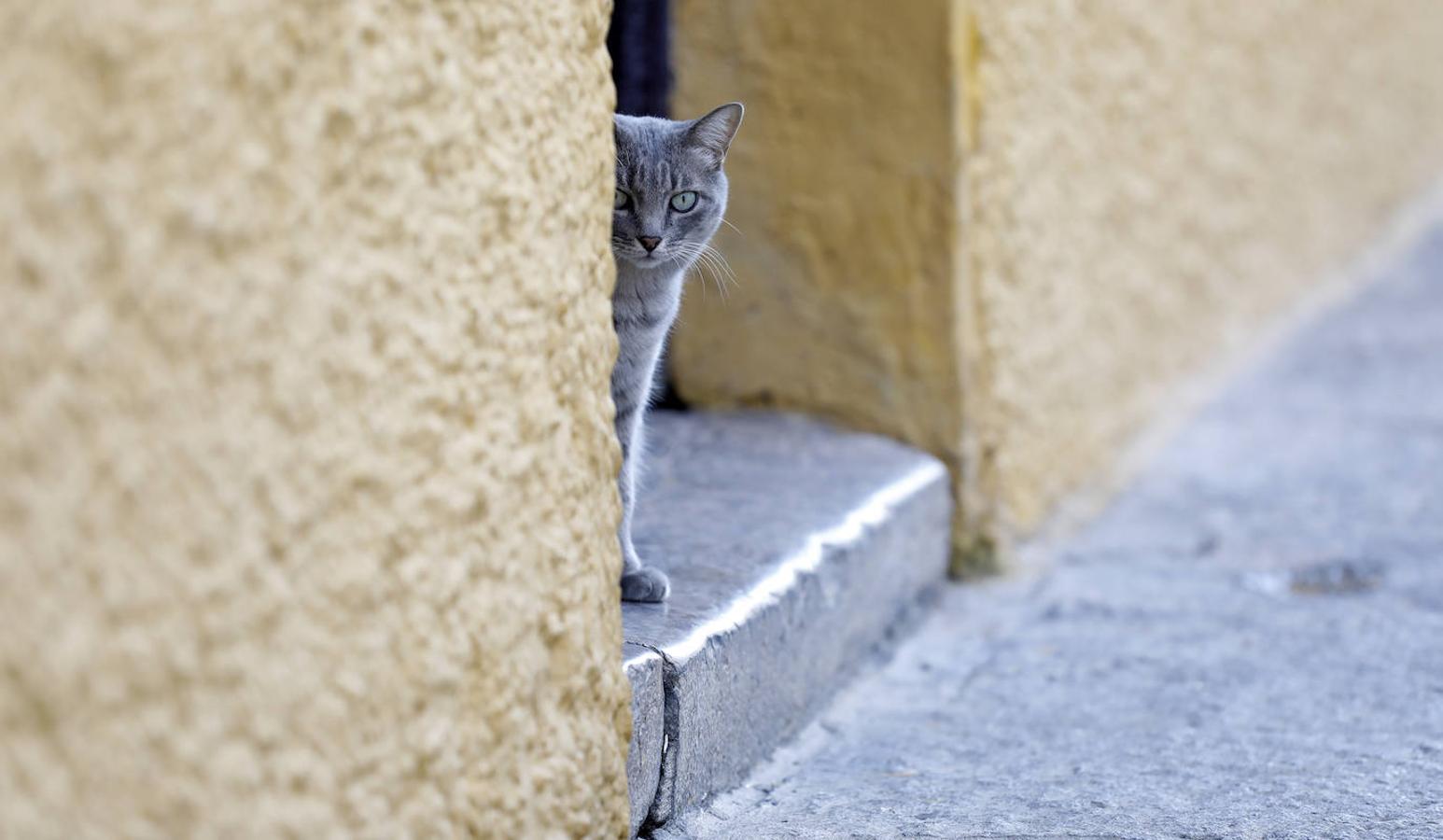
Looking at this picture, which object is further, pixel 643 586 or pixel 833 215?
pixel 833 215

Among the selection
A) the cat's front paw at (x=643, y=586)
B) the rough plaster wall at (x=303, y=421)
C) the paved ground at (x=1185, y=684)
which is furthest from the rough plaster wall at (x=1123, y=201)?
the rough plaster wall at (x=303, y=421)

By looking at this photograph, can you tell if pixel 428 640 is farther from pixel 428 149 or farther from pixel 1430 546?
pixel 1430 546

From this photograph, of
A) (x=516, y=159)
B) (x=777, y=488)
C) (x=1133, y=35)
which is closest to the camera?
(x=516, y=159)

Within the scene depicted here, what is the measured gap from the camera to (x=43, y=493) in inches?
34.7

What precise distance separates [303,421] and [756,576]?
3.53 feet

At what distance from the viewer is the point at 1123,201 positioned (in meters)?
3.54

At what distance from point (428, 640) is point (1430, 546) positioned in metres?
2.48

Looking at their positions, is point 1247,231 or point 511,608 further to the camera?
point 1247,231

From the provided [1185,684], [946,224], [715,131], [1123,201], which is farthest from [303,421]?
[1123,201]

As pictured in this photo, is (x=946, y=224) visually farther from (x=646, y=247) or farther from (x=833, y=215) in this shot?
(x=646, y=247)

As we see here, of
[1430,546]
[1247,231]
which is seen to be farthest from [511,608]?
[1247,231]

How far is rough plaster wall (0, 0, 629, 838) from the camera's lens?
0.89 metres

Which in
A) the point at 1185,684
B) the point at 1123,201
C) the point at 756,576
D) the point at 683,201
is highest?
the point at 683,201

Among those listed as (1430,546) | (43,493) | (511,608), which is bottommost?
(1430,546)
